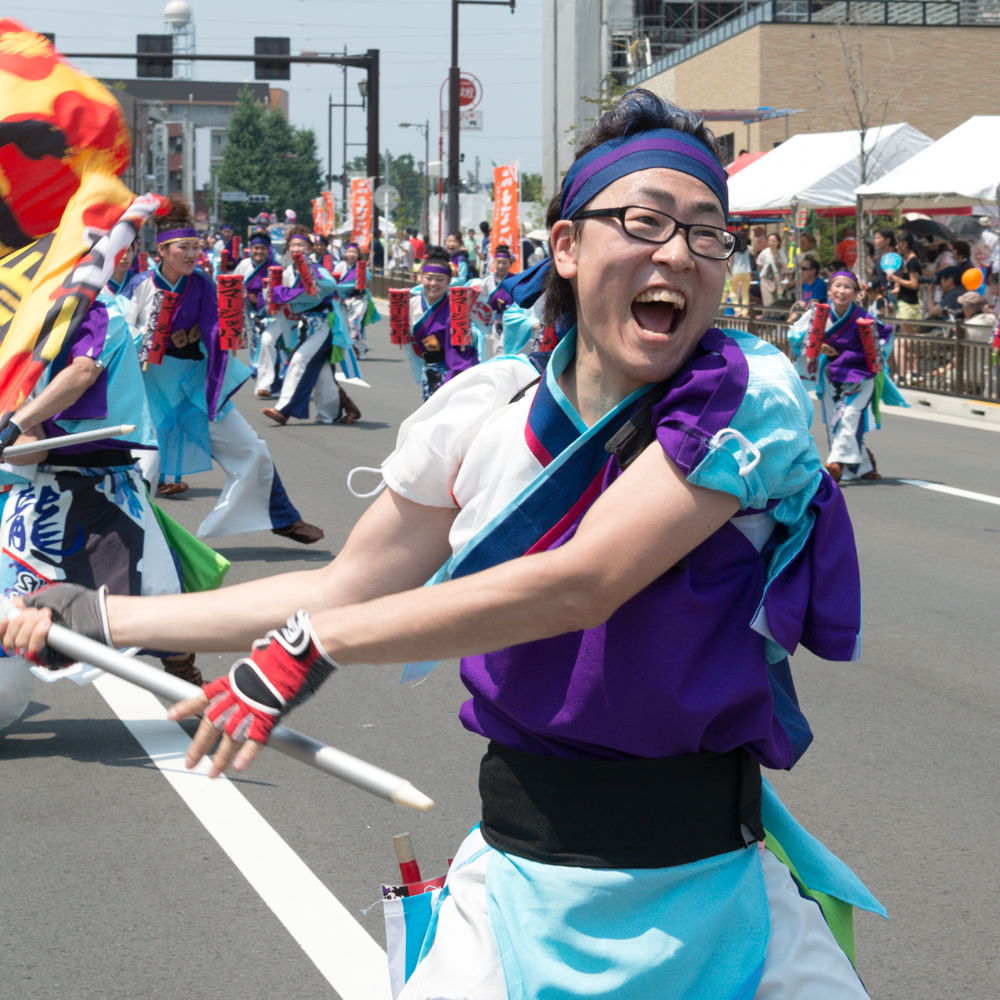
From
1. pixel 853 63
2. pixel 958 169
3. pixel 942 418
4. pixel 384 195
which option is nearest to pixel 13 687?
pixel 942 418

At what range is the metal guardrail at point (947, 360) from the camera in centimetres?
1542

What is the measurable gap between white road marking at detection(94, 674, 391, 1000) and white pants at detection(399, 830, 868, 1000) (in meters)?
1.35

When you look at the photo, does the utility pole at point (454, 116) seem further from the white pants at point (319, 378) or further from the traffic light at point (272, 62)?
the white pants at point (319, 378)

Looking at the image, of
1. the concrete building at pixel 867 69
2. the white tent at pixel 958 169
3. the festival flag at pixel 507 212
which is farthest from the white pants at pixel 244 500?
the concrete building at pixel 867 69

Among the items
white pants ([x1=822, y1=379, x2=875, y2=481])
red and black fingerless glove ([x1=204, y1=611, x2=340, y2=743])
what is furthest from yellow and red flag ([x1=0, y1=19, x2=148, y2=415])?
white pants ([x1=822, y1=379, x2=875, y2=481])

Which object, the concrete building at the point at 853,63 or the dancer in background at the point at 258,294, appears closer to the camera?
the dancer in background at the point at 258,294

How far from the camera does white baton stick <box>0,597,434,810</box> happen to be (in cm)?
146

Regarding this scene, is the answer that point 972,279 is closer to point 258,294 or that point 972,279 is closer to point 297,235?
point 297,235

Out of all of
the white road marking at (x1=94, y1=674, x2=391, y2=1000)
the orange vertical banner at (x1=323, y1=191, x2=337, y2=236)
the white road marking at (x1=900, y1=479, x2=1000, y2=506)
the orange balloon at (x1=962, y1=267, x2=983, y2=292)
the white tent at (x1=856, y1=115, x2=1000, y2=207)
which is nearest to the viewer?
the white road marking at (x1=94, y1=674, x2=391, y2=1000)

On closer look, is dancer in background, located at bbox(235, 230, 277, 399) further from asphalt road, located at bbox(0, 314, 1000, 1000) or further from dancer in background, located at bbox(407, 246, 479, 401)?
asphalt road, located at bbox(0, 314, 1000, 1000)

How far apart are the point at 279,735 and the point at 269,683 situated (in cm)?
6

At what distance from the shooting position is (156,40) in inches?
1287

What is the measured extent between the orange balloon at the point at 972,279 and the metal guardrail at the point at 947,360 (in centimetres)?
49

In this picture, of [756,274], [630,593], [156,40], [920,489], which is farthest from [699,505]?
[156,40]
